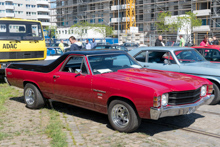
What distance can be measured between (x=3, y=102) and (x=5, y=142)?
11.4 feet

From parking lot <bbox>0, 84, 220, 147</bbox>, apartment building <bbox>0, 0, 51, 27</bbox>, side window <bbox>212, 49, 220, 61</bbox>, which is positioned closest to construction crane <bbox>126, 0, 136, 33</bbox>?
apartment building <bbox>0, 0, 51, 27</bbox>

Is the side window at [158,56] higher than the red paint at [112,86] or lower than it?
higher

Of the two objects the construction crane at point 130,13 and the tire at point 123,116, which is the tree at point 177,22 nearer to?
the construction crane at point 130,13

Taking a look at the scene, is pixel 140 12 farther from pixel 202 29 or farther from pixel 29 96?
pixel 29 96

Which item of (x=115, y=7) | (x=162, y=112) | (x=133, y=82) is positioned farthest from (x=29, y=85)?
(x=115, y=7)

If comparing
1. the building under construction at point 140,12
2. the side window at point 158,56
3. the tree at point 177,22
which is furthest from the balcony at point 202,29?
the side window at point 158,56

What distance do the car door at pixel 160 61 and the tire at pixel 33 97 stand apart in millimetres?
3721

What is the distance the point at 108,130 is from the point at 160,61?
4.29 metres

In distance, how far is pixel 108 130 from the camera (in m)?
5.86

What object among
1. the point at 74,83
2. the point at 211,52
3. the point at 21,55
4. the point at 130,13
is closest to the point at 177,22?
the point at 130,13

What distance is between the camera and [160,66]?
9.22 metres

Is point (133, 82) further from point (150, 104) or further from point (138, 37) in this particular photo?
point (138, 37)

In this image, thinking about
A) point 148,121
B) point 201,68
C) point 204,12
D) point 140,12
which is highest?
point 140,12

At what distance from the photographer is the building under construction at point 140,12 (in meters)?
51.8
